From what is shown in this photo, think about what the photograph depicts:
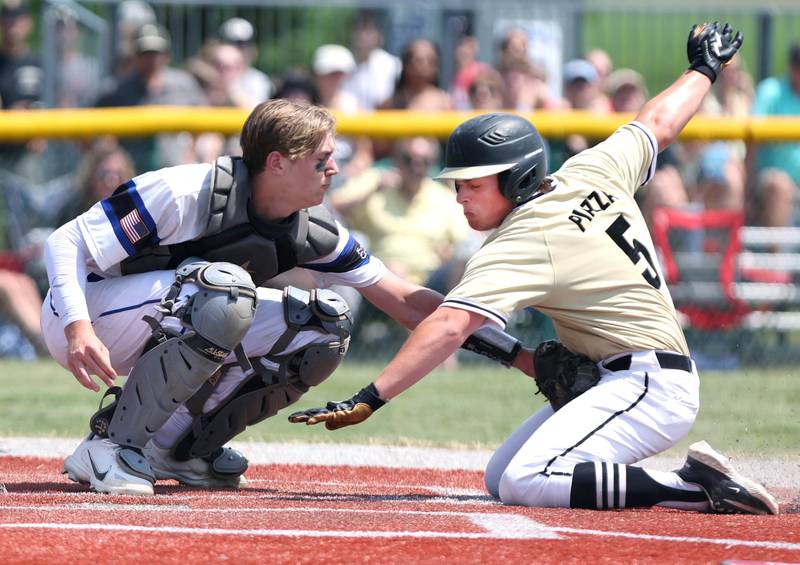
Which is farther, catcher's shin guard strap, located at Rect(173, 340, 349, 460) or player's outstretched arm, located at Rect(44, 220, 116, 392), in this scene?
catcher's shin guard strap, located at Rect(173, 340, 349, 460)

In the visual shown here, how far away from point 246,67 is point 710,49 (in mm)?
6812

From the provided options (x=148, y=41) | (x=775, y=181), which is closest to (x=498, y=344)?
(x=775, y=181)

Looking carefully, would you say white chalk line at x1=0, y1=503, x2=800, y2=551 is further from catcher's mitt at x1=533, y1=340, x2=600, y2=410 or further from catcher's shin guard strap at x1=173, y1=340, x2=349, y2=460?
catcher's shin guard strap at x1=173, y1=340, x2=349, y2=460

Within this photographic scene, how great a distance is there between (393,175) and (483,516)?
5.88 meters

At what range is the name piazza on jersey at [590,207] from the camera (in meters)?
4.68

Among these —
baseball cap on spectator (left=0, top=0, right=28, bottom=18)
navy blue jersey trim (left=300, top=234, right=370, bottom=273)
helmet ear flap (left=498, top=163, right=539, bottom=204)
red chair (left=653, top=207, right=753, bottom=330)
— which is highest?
baseball cap on spectator (left=0, top=0, right=28, bottom=18)

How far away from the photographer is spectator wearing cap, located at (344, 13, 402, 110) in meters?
11.6

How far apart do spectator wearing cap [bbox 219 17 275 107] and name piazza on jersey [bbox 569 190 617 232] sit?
6.89m

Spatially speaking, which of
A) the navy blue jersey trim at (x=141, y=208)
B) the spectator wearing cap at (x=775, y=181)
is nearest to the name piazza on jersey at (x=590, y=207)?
the navy blue jersey trim at (x=141, y=208)

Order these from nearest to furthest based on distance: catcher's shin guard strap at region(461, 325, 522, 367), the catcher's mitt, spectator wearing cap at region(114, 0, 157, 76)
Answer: the catcher's mitt < catcher's shin guard strap at region(461, 325, 522, 367) < spectator wearing cap at region(114, 0, 157, 76)

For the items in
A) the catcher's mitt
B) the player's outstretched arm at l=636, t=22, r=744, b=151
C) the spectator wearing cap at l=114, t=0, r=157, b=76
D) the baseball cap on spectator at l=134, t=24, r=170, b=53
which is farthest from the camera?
the spectator wearing cap at l=114, t=0, r=157, b=76

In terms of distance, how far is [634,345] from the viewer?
15.4ft

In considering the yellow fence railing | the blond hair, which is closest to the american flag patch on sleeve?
the blond hair

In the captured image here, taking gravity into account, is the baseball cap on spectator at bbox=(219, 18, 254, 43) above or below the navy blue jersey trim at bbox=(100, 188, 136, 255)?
above
